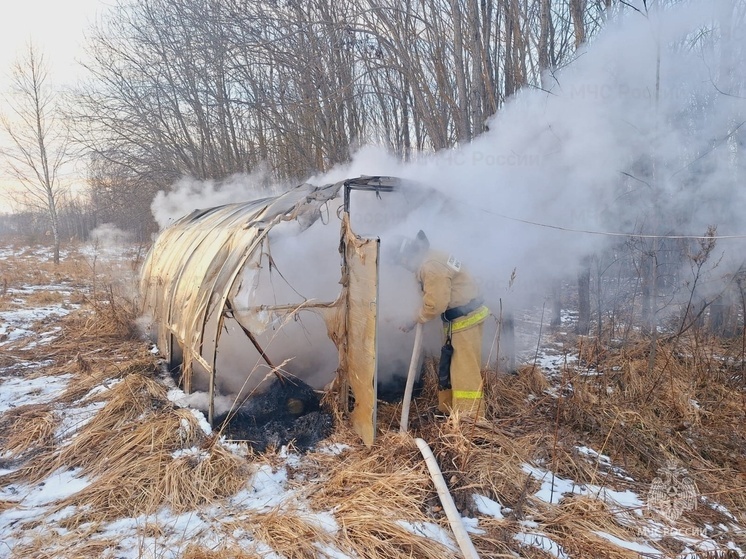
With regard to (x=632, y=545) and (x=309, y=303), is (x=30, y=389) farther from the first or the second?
(x=632, y=545)

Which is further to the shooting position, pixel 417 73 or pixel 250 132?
pixel 250 132

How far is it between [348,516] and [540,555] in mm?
1223

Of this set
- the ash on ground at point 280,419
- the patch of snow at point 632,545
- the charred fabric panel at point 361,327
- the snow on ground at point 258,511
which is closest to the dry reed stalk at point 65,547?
the snow on ground at point 258,511

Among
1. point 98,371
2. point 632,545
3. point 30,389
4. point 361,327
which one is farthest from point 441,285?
point 30,389

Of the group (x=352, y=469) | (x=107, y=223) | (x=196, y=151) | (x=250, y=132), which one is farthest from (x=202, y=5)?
(x=107, y=223)

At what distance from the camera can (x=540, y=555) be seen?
8.95 ft

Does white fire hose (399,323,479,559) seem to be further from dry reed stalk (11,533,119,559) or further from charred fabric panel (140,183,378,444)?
dry reed stalk (11,533,119,559)

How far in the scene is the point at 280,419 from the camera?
451 centimetres

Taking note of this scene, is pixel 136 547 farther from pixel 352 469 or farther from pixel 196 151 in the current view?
pixel 196 151

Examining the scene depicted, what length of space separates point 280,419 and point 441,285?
2120mm

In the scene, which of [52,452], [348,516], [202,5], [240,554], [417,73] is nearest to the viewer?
[240,554]

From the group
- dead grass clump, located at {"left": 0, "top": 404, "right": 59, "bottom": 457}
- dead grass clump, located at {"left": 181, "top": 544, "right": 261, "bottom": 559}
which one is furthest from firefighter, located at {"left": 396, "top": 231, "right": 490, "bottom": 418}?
dead grass clump, located at {"left": 0, "top": 404, "right": 59, "bottom": 457}

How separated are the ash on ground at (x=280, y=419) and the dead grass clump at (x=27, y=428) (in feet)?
5.36

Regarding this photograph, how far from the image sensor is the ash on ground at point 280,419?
4.13 m
